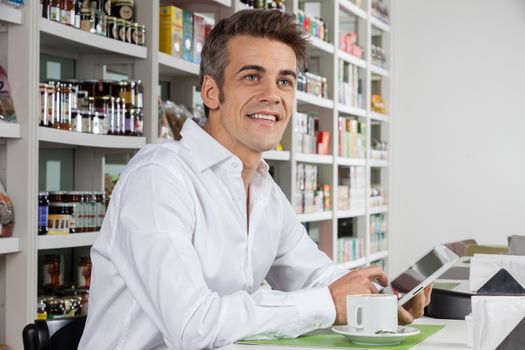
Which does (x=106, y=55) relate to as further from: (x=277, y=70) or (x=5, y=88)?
(x=277, y=70)

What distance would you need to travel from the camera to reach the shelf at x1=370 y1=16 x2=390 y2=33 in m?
7.06

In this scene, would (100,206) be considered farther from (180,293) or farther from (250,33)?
(180,293)

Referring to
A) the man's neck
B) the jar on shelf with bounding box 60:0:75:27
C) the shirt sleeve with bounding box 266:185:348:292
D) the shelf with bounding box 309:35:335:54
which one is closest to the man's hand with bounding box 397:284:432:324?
the shirt sleeve with bounding box 266:185:348:292

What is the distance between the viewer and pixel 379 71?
7223mm

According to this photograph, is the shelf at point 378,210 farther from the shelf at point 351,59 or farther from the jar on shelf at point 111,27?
the jar on shelf at point 111,27

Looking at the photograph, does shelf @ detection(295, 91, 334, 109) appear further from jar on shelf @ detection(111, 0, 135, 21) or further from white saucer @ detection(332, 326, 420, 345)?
white saucer @ detection(332, 326, 420, 345)

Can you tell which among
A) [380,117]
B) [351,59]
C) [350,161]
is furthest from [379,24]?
[350,161]

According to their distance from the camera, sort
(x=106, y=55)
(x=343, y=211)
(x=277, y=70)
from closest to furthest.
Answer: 1. (x=277, y=70)
2. (x=106, y=55)
3. (x=343, y=211)

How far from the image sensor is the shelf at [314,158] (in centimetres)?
535

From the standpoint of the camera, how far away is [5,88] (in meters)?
2.98

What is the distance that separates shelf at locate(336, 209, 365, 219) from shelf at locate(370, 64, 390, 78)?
45.3 inches

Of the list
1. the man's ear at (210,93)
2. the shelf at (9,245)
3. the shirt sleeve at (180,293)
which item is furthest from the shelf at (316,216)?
the shirt sleeve at (180,293)

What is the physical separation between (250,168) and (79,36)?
4.82 ft

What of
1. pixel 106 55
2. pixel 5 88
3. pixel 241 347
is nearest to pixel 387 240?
pixel 106 55
